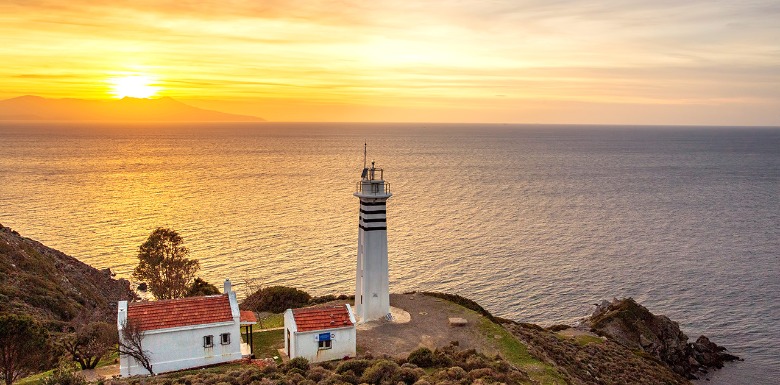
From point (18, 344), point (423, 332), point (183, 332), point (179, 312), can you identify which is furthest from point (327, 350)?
point (18, 344)

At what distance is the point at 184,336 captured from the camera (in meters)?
27.1

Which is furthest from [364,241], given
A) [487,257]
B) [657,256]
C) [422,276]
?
[657,256]

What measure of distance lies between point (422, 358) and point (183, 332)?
10011mm

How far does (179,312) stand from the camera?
27.6 meters

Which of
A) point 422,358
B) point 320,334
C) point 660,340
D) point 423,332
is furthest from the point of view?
point 660,340

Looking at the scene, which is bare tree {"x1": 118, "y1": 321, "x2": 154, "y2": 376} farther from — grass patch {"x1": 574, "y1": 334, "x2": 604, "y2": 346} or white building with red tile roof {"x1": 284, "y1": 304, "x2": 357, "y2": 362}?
grass patch {"x1": 574, "y1": 334, "x2": 604, "y2": 346}

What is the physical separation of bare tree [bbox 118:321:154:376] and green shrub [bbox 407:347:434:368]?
1051 centimetres

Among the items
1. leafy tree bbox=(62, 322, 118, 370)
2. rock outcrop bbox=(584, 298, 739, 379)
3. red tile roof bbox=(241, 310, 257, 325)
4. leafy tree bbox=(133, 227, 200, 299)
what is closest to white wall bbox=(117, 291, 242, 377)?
red tile roof bbox=(241, 310, 257, 325)

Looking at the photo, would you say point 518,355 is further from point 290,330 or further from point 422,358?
point 290,330

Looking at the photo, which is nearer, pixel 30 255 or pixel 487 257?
pixel 30 255

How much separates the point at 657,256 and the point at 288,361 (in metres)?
50.2

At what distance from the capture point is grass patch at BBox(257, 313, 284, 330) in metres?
34.3

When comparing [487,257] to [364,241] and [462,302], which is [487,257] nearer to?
[462,302]

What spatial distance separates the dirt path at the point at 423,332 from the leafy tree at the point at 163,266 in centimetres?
1524
